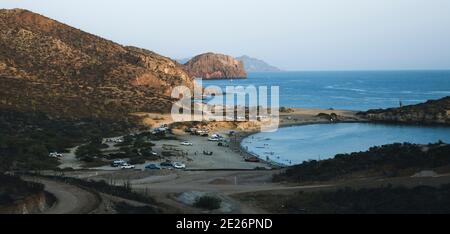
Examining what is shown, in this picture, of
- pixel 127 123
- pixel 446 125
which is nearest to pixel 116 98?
pixel 127 123

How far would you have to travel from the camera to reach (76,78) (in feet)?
297

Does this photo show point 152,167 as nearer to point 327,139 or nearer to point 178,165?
point 178,165

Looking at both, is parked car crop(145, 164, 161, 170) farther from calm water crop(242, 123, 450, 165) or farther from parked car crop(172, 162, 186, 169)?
calm water crop(242, 123, 450, 165)

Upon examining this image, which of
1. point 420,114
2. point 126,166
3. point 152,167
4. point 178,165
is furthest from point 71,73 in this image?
point 420,114

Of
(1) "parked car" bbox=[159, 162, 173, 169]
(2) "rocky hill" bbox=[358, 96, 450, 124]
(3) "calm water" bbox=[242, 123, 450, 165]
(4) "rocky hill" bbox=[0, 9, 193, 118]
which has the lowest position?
(3) "calm water" bbox=[242, 123, 450, 165]

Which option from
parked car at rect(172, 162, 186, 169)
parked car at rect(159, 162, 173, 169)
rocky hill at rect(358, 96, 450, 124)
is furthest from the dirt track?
rocky hill at rect(358, 96, 450, 124)

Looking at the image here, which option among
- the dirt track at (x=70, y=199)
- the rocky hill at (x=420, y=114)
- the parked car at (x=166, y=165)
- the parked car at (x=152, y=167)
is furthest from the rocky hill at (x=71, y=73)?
the dirt track at (x=70, y=199)

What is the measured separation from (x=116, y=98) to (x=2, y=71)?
16.9 m

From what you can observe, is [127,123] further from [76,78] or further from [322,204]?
[322,204]

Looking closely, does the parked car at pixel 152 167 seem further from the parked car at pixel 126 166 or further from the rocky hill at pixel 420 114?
the rocky hill at pixel 420 114

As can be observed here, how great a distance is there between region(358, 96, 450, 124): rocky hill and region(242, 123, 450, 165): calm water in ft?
15.5

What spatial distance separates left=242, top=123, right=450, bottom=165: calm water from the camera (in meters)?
60.2

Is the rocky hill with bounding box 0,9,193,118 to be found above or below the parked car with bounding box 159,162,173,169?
above

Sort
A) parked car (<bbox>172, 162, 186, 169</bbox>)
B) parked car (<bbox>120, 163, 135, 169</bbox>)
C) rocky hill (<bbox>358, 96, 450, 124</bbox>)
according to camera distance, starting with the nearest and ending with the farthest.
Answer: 1. parked car (<bbox>120, 163, 135, 169</bbox>)
2. parked car (<bbox>172, 162, 186, 169</bbox>)
3. rocky hill (<bbox>358, 96, 450, 124</bbox>)
